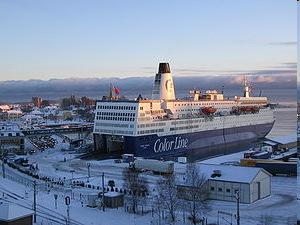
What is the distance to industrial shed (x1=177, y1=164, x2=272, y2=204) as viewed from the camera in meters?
14.8

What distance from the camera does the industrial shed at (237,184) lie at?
1476 centimetres

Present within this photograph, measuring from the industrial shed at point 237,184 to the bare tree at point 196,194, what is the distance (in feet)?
0.55

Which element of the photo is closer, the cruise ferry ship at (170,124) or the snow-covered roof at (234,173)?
the snow-covered roof at (234,173)

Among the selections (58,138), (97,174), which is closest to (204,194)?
(97,174)

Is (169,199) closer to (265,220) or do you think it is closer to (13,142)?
(265,220)

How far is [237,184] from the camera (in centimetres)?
1496

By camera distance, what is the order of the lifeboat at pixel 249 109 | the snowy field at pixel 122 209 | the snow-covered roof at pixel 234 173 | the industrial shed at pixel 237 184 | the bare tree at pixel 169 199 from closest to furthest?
the bare tree at pixel 169 199, the snowy field at pixel 122 209, the industrial shed at pixel 237 184, the snow-covered roof at pixel 234 173, the lifeboat at pixel 249 109

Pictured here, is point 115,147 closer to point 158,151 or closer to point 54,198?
point 158,151

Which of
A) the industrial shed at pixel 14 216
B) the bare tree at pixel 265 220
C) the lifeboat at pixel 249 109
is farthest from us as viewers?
the lifeboat at pixel 249 109

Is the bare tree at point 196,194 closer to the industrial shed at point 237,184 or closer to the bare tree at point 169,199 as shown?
the industrial shed at point 237,184

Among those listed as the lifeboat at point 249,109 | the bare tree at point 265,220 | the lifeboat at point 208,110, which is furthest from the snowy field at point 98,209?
the lifeboat at point 249,109

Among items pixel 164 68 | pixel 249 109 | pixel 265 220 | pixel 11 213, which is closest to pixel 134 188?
pixel 265 220

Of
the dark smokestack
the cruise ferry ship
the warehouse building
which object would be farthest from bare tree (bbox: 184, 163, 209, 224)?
the dark smokestack

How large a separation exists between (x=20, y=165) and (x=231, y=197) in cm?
1229
